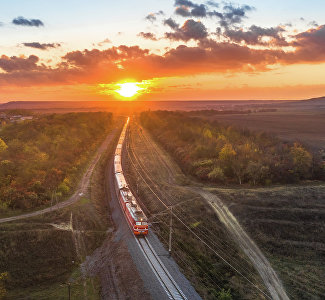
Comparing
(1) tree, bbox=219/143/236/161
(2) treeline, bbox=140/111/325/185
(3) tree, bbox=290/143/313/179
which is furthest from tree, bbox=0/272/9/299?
(3) tree, bbox=290/143/313/179

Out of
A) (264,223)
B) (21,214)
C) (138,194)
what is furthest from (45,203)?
(264,223)

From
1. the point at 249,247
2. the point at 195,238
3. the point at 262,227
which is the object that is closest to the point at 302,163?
the point at 262,227

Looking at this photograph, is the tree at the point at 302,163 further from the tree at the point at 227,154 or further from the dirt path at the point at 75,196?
the dirt path at the point at 75,196

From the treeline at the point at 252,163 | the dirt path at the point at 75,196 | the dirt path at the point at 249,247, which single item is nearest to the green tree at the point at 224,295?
the dirt path at the point at 249,247

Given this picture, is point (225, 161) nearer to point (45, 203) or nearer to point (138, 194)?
point (138, 194)

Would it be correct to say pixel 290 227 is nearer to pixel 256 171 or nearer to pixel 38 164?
pixel 256 171

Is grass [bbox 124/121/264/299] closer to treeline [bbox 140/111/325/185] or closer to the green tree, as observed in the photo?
the green tree
